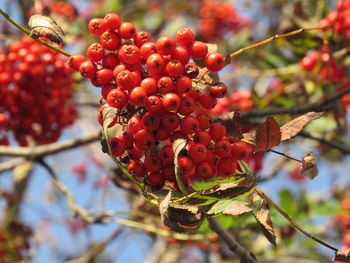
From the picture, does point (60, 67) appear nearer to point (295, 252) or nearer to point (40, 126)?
point (40, 126)

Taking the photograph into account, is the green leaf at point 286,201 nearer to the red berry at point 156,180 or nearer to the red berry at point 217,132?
the red berry at point 217,132

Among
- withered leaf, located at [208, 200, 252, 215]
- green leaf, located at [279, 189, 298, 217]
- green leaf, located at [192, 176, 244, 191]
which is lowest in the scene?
green leaf, located at [279, 189, 298, 217]

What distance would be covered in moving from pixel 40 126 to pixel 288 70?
6.58 feet

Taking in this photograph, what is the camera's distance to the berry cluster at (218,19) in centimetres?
711

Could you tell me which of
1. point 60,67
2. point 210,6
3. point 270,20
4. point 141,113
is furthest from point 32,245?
point 210,6

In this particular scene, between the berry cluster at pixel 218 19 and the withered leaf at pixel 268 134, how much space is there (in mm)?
5500

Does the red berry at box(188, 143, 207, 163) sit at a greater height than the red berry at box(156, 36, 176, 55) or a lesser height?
lesser

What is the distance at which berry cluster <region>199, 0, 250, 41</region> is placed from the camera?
7109mm

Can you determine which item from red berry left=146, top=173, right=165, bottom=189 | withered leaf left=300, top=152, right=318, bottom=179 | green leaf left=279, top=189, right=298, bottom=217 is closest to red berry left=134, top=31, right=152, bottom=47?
red berry left=146, top=173, right=165, bottom=189

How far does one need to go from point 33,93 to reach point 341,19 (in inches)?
87.5

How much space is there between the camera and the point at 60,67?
3328 mm

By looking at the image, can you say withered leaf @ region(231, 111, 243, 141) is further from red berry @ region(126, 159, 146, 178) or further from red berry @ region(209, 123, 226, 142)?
red berry @ region(126, 159, 146, 178)

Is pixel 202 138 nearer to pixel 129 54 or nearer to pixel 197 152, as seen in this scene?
pixel 197 152

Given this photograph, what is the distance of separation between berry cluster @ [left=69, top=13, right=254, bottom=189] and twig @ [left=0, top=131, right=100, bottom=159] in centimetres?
162
